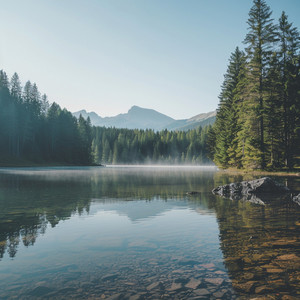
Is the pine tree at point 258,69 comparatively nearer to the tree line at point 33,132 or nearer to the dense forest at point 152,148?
the tree line at point 33,132

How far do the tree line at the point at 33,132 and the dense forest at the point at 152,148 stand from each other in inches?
2038

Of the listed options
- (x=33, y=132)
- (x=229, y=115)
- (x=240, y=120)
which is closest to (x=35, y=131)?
(x=33, y=132)

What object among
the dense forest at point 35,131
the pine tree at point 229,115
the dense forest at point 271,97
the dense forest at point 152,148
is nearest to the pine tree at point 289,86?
the dense forest at point 271,97

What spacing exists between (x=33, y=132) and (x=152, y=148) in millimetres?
91241

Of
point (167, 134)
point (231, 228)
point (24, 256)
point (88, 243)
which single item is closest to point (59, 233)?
point (88, 243)

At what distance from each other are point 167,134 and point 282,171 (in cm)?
14299

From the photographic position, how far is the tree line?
82812 mm

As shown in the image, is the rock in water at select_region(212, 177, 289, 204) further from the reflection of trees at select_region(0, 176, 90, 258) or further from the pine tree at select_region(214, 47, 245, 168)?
the pine tree at select_region(214, 47, 245, 168)

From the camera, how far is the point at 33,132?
91625mm

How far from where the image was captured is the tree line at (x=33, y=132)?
82.8m

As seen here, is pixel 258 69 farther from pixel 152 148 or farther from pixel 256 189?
pixel 152 148

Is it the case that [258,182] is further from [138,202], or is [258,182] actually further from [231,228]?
[231,228]

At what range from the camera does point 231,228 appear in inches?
362

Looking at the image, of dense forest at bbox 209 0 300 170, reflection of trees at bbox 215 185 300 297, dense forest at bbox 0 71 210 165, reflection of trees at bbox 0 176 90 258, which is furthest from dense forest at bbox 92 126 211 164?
reflection of trees at bbox 215 185 300 297
